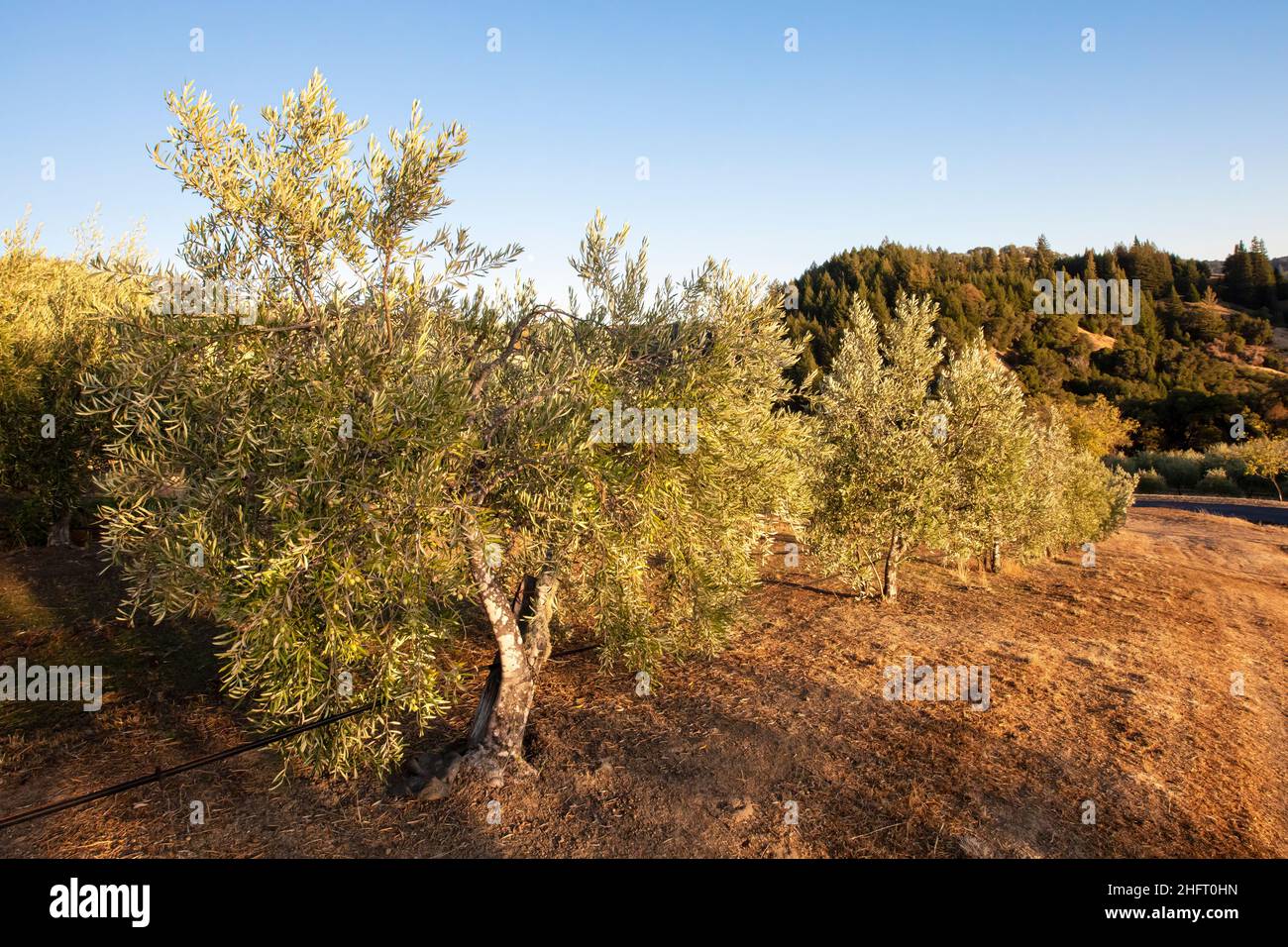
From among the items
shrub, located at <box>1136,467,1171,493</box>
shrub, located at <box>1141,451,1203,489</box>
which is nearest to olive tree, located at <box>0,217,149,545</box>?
shrub, located at <box>1136,467,1171,493</box>

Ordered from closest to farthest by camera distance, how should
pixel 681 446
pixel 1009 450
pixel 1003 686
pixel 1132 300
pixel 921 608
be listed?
1. pixel 681 446
2. pixel 1003 686
3. pixel 1009 450
4. pixel 921 608
5. pixel 1132 300

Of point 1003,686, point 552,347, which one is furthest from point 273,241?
point 1003,686

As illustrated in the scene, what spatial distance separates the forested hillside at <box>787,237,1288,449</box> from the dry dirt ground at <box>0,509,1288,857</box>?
4808 centimetres

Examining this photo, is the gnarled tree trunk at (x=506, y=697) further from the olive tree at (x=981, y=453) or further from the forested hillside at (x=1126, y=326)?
the forested hillside at (x=1126, y=326)

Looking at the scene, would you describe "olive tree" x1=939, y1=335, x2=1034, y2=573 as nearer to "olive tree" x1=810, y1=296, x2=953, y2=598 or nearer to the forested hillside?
"olive tree" x1=810, y1=296, x2=953, y2=598

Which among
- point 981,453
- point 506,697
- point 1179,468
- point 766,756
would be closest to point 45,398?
point 506,697

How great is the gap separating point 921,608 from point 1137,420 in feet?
247

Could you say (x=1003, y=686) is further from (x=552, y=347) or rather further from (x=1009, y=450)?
(x=552, y=347)

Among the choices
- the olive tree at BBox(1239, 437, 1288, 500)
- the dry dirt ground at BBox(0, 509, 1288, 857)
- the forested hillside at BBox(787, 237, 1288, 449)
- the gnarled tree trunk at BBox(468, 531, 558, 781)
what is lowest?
the dry dirt ground at BBox(0, 509, 1288, 857)

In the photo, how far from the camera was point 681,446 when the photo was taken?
9469 millimetres

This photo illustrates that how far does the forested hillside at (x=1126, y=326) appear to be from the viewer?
78.3 meters

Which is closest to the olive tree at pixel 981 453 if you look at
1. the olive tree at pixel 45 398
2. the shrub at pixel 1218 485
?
the olive tree at pixel 45 398

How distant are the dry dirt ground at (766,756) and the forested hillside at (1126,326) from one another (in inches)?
1893

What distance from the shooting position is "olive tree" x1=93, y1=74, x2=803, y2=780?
7.52 metres
